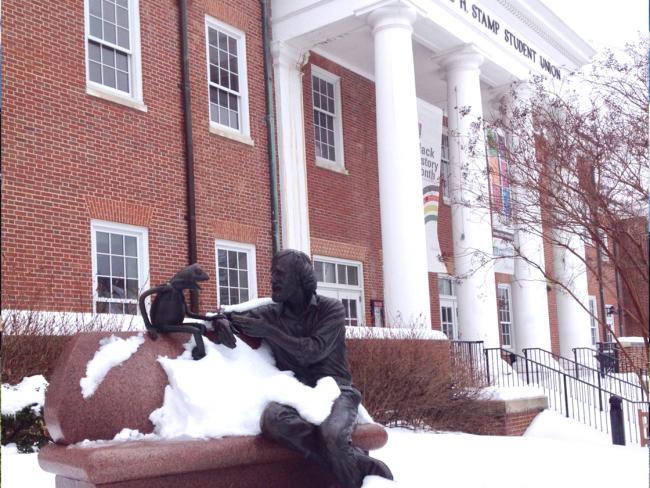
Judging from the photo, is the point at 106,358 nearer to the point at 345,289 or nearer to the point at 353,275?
the point at 345,289

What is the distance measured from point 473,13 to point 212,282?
905 centimetres

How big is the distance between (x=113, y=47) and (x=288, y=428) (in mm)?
10974

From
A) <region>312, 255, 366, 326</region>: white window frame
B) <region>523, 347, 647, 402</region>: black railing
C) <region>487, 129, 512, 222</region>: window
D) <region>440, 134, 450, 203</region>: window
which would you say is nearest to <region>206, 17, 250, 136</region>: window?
<region>312, 255, 366, 326</region>: white window frame

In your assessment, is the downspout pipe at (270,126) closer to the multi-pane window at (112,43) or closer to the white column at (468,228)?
the multi-pane window at (112,43)

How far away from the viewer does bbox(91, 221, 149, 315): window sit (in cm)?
1305

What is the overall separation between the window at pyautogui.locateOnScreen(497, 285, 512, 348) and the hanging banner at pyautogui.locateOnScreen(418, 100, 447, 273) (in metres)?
7.71

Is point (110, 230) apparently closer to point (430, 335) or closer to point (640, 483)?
point (430, 335)

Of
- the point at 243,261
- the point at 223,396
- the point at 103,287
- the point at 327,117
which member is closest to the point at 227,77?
the point at 327,117

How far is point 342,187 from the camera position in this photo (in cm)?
1909

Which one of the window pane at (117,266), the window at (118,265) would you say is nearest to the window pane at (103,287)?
the window at (118,265)

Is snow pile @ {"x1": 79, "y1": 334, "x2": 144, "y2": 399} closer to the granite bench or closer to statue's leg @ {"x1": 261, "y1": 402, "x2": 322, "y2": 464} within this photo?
the granite bench

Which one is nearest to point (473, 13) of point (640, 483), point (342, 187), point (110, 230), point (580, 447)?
point (342, 187)

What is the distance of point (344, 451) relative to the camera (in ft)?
15.7

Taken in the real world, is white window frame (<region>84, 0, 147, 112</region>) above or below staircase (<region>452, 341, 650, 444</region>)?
above
